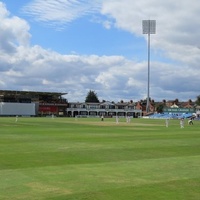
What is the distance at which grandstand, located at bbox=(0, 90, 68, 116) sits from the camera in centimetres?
14700

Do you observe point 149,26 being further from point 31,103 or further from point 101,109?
point 101,109

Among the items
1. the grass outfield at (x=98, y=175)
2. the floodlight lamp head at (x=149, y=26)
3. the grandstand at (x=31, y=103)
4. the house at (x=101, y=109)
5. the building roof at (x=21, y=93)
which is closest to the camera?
the grass outfield at (x=98, y=175)

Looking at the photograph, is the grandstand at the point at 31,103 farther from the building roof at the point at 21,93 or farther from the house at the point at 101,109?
the house at the point at 101,109

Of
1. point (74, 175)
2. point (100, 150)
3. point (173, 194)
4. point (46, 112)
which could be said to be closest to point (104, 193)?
point (173, 194)

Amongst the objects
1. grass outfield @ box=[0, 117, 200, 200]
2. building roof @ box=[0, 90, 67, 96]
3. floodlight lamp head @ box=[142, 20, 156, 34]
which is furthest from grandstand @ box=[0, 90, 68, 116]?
grass outfield @ box=[0, 117, 200, 200]

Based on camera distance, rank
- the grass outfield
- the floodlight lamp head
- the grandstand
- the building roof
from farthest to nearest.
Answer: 1. the building roof
2. the grandstand
3. the floodlight lamp head
4. the grass outfield

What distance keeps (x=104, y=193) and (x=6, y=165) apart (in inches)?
222

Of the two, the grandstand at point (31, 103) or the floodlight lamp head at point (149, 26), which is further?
the grandstand at point (31, 103)

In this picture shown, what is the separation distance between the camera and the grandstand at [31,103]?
147m

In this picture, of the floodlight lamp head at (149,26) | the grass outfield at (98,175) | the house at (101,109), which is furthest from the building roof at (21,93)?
the grass outfield at (98,175)

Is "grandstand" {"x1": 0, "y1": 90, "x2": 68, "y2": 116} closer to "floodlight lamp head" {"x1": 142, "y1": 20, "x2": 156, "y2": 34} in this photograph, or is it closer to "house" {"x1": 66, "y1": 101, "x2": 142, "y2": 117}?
"house" {"x1": 66, "y1": 101, "x2": 142, "y2": 117}

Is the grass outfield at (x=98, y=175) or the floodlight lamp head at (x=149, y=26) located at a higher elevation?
the floodlight lamp head at (x=149, y=26)

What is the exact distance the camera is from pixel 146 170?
1388cm

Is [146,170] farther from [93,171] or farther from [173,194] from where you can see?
[173,194]
